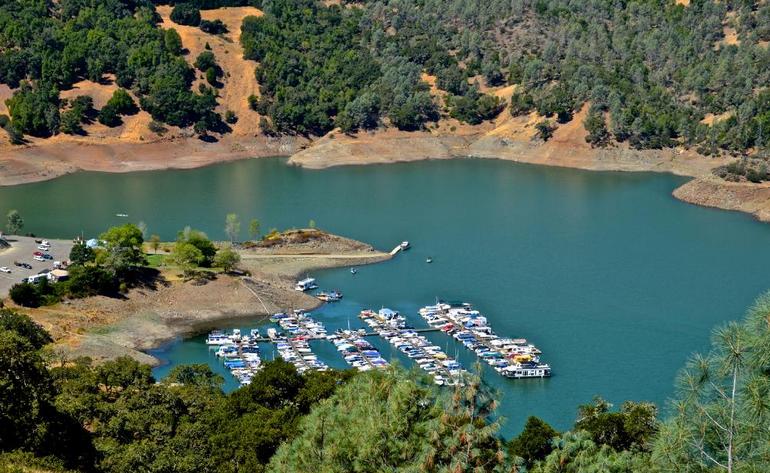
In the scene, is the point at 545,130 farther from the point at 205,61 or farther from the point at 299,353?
the point at 299,353

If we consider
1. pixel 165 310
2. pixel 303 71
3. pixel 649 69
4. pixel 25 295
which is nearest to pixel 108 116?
pixel 303 71

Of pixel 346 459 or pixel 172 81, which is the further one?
pixel 172 81

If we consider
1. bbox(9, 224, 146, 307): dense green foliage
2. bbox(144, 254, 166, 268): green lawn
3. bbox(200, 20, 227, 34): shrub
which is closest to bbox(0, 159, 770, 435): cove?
bbox(9, 224, 146, 307): dense green foliage

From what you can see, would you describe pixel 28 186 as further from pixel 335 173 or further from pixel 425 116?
pixel 425 116

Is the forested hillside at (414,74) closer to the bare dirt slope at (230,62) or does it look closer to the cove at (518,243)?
the bare dirt slope at (230,62)

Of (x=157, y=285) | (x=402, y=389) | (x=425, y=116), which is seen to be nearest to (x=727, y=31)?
(x=425, y=116)

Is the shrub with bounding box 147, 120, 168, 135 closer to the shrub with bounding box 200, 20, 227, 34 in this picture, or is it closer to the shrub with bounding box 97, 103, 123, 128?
the shrub with bounding box 97, 103, 123, 128
